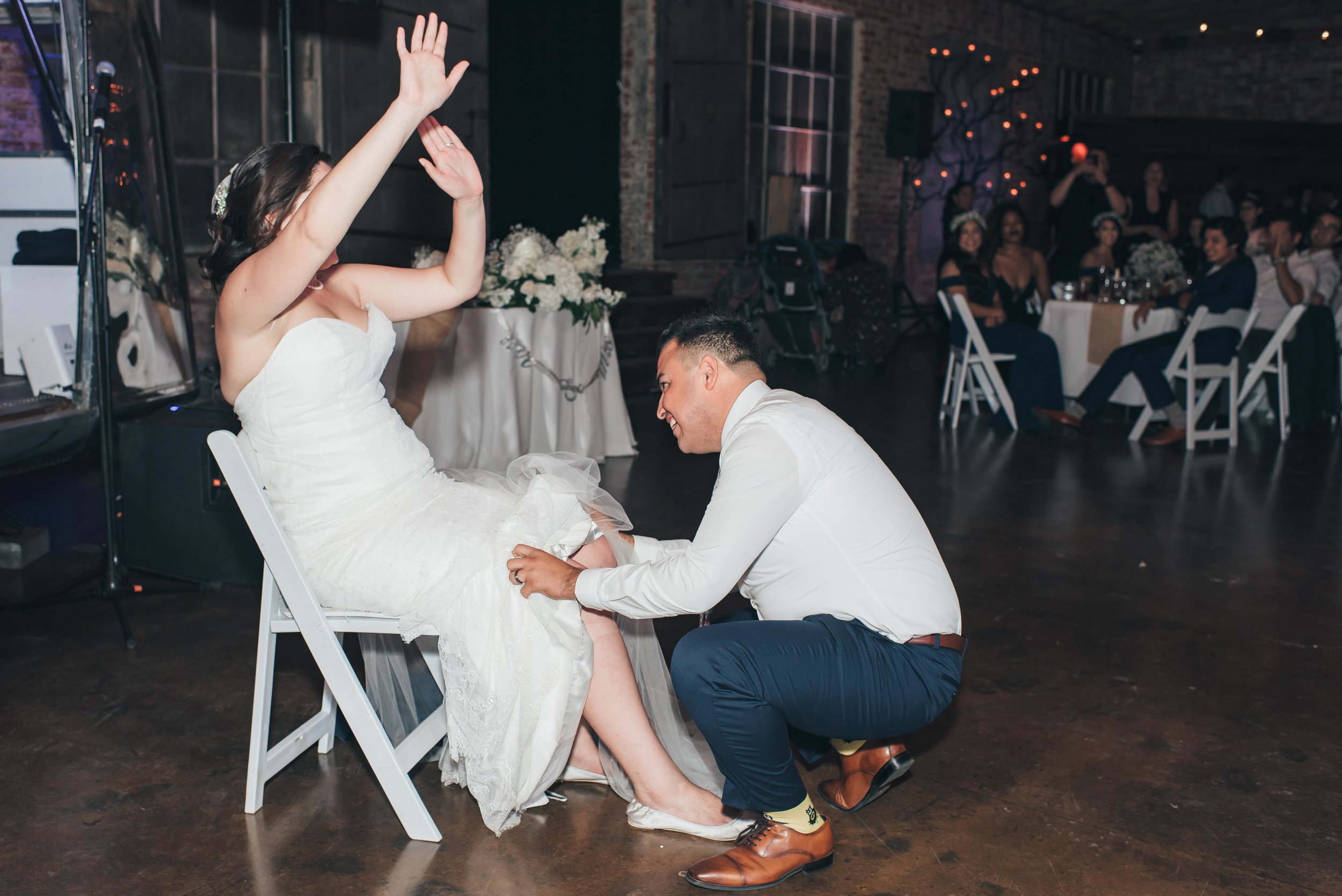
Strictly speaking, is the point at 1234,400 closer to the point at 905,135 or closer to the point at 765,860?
the point at 765,860

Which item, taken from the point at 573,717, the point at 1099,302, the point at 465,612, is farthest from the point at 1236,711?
the point at 1099,302

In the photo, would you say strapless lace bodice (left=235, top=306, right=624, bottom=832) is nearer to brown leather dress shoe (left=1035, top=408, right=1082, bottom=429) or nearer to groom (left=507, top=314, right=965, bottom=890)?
groom (left=507, top=314, right=965, bottom=890)

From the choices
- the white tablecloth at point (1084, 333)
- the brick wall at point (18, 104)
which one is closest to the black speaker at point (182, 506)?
the brick wall at point (18, 104)

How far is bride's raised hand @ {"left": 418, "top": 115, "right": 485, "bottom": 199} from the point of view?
218 cm

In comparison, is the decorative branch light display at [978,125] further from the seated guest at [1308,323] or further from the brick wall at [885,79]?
the seated guest at [1308,323]

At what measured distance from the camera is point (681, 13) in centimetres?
909

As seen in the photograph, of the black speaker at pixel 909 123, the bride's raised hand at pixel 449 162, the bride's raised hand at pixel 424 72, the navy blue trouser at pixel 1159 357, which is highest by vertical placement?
the black speaker at pixel 909 123

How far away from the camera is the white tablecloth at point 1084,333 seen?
6766 millimetres

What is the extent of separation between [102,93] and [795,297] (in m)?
6.28

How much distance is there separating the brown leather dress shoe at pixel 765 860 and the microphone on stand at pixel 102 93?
2.66 metres

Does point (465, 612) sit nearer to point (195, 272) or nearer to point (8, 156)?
point (8, 156)

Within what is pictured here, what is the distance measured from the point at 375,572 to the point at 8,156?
11.4ft

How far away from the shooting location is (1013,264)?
7.27 metres

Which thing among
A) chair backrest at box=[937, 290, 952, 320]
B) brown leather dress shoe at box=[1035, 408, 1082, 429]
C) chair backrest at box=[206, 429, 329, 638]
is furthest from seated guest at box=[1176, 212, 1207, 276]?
chair backrest at box=[206, 429, 329, 638]
